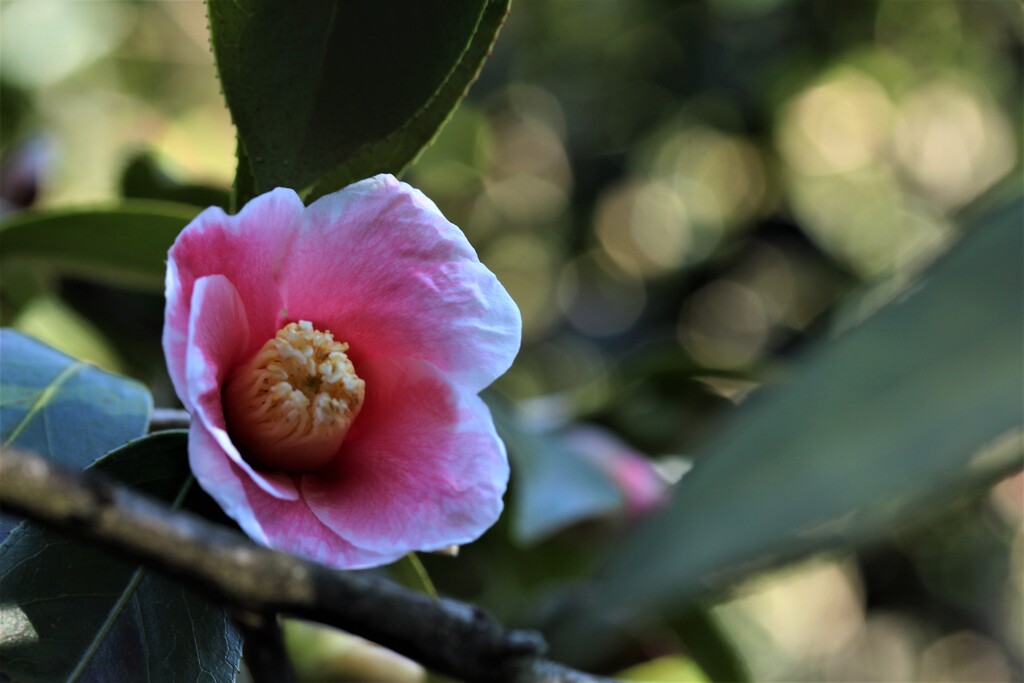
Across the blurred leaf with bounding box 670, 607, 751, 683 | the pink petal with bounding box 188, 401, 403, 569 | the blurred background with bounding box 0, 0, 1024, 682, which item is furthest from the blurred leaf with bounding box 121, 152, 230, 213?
the blurred background with bounding box 0, 0, 1024, 682

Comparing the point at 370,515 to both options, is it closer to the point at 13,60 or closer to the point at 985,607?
the point at 13,60

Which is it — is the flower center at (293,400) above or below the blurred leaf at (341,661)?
above

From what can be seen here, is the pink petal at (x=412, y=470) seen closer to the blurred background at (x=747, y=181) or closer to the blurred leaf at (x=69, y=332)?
the blurred leaf at (x=69, y=332)

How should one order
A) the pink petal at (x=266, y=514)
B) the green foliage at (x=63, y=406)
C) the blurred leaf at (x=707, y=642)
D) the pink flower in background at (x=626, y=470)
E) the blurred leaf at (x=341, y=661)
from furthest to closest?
the pink flower in background at (x=626, y=470), the blurred leaf at (x=707, y=642), the blurred leaf at (x=341, y=661), the green foliage at (x=63, y=406), the pink petal at (x=266, y=514)

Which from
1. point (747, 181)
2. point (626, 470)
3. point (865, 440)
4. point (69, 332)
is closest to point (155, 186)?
point (69, 332)

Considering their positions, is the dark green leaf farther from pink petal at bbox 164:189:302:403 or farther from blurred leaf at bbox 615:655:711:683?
blurred leaf at bbox 615:655:711:683

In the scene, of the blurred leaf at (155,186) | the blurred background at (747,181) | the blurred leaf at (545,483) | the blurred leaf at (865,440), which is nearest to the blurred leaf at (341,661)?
the blurred leaf at (545,483)
